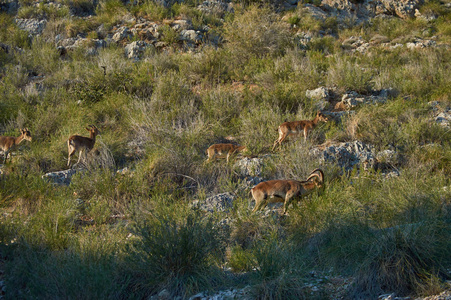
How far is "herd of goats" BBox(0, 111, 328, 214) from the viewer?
21.2ft

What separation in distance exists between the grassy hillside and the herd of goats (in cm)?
23

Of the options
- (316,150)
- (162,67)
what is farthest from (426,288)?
(162,67)

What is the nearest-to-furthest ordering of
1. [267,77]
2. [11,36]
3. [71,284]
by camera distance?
1. [71,284]
2. [267,77]
3. [11,36]

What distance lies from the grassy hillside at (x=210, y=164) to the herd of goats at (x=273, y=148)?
9.2 inches

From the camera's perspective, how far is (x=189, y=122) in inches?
413

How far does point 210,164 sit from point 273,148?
1.57 meters

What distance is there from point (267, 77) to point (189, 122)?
3.17 metres

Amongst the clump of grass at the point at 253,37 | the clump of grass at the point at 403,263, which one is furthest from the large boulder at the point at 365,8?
the clump of grass at the point at 403,263

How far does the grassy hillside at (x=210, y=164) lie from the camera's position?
479 cm

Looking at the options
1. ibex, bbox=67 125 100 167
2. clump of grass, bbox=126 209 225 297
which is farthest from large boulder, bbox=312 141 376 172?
ibex, bbox=67 125 100 167

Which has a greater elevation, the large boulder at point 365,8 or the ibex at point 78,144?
the large boulder at point 365,8

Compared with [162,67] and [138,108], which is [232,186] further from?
[162,67]

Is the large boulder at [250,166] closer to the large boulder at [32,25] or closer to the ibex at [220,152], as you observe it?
the ibex at [220,152]

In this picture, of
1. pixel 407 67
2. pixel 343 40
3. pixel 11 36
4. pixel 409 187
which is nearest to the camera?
pixel 409 187
